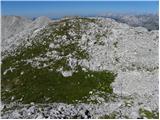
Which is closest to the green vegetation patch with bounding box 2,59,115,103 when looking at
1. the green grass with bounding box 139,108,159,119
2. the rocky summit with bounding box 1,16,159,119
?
the rocky summit with bounding box 1,16,159,119

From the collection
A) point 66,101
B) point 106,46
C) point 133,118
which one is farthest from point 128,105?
point 106,46

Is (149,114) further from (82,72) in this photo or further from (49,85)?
(49,85)

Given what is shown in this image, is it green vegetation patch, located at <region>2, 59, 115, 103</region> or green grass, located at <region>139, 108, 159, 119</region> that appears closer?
green grass, located at <region>139, 108, 159, 119</region>

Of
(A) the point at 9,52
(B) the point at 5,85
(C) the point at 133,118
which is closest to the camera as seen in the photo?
(C) the point at 133,118

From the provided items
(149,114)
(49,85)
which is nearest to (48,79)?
(49,85)

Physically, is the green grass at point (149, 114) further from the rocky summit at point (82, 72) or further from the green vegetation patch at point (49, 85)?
the green vegetation patch at point (49, 85)

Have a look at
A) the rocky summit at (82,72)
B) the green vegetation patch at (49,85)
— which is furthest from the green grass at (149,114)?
the green vegetation patch at (49,85)

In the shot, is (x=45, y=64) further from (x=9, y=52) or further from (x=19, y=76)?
(x=9, y=52)

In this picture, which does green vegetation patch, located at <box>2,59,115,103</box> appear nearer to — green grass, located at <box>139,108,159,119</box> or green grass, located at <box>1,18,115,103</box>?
green grass, located at <box>1,18,115,103</box>
